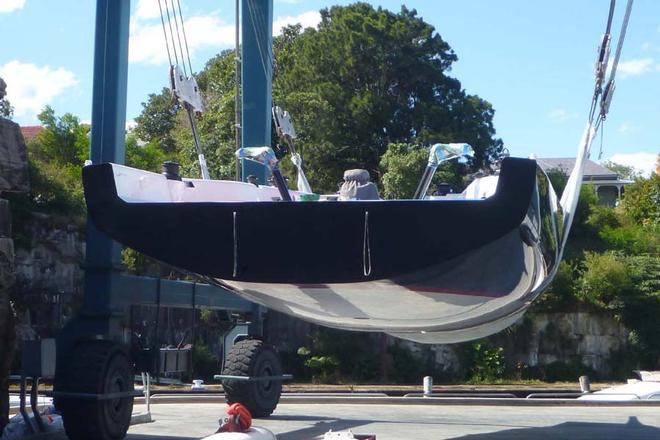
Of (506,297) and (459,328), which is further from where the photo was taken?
(459,328)

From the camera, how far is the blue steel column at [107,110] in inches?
373

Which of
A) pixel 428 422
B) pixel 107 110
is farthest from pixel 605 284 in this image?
pixel 107 110

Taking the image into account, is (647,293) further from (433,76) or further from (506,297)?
(506,297)

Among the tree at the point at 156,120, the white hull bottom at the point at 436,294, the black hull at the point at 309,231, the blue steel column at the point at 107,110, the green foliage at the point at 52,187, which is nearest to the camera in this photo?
the black hull at the point at 309,231

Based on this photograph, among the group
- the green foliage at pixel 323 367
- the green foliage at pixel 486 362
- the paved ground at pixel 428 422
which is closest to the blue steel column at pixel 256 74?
the paved ground at pixel 428 422

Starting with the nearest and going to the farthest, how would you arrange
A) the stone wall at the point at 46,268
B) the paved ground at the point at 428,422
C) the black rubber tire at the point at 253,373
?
the paved ground at the point at 428,422 < the black rubber tire at the point at 253,373 < the stone wall at the point at 46,268

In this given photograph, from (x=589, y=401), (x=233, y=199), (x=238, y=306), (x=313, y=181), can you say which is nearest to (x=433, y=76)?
(x=313, y=181)

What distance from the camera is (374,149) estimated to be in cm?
3381

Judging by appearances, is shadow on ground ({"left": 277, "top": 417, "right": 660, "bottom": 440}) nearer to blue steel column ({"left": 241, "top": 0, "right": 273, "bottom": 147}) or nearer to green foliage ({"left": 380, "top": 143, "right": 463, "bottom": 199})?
blue steel column ({"left": 241, "top": 0, "right": 273, "bottom": 147})

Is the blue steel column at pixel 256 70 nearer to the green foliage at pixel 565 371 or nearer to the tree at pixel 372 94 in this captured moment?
the green foliage at pixel 565 371

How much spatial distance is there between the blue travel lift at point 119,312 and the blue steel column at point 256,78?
1 cm

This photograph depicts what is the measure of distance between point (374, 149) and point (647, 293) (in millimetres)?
9898

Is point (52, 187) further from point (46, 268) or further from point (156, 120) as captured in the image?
point (156, 120)

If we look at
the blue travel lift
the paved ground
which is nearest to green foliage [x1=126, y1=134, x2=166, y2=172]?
the paved ground
